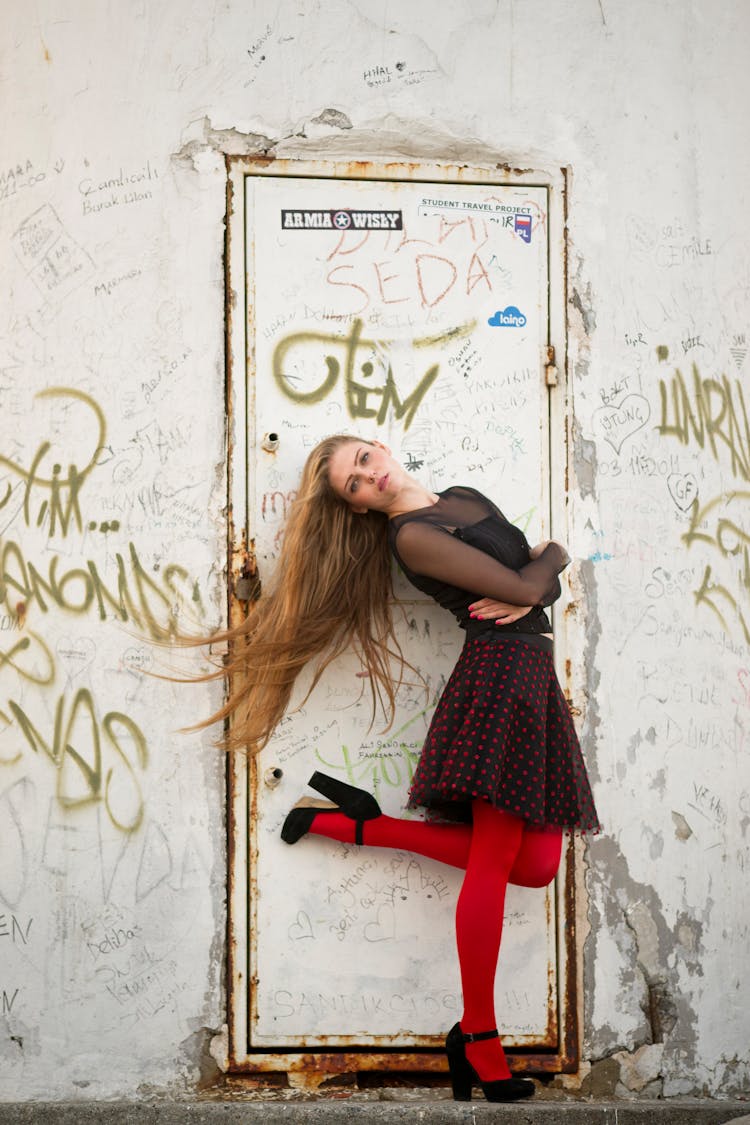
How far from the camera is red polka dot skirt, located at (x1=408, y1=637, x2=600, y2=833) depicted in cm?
355

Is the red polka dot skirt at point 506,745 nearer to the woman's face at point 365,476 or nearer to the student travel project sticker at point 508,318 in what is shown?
the woman's face at point 365,476

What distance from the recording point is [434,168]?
4.07 metres

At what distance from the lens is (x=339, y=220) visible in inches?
158

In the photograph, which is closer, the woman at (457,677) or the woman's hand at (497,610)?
the woman at (457,677)

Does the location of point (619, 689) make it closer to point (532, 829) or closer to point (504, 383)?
point (532, 829)

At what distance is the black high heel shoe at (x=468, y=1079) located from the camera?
3.60 metres

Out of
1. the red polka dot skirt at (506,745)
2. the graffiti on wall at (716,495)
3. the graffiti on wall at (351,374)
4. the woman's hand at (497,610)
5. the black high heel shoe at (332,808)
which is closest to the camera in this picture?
the red polka dot skirt at (506,745)

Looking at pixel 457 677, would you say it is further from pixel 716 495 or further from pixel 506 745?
pixel 716 495

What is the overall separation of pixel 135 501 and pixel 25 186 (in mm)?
1123

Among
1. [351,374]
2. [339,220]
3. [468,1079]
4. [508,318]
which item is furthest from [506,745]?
[339,220]

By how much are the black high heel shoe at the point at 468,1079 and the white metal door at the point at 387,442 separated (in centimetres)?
22

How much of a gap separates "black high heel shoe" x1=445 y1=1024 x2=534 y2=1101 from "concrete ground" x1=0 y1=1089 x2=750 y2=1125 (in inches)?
1.8

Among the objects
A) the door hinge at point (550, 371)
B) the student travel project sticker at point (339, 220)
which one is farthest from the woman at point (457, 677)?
the student travel project sticker at point (339, 220)

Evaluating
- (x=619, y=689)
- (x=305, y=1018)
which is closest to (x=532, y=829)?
(x=619, y=689)
